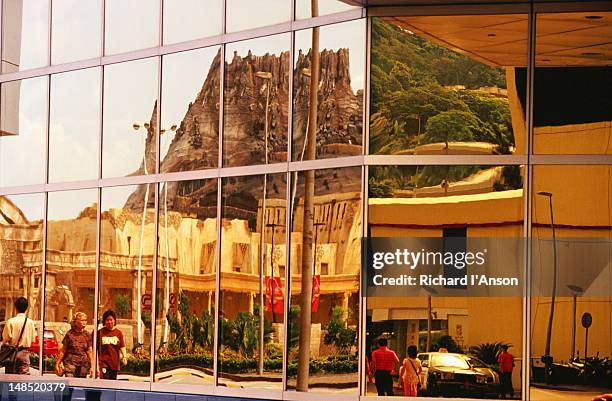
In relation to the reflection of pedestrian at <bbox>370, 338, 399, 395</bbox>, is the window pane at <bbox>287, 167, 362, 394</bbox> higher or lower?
higher

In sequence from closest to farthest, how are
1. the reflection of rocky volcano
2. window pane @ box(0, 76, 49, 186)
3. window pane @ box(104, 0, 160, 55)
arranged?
the reflection of rocky volcano < window pane @ box(104, 0, 160, 55) < window pane @ box(0, 76, 49, 186)

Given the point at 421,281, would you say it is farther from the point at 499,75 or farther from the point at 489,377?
the point at 499,75

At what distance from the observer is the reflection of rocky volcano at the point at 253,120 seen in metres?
17.6

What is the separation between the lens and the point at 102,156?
836 inches

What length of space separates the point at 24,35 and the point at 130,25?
3.05 meters

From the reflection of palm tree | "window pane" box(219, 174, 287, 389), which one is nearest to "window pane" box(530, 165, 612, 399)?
the reflection of palm tree

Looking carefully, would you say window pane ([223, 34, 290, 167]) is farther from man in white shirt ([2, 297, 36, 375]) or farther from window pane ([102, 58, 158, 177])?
man in white shirt ([2, 297, 36, 375])

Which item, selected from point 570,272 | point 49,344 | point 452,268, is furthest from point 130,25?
point 570,272

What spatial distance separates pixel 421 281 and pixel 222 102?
14.2 ft

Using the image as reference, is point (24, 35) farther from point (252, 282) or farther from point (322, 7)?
Result: point (252, 282)

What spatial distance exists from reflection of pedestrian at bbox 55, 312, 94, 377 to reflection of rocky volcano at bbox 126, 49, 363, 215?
2.35 metres

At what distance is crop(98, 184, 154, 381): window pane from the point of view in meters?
20.2

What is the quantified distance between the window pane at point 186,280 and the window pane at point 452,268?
307cm

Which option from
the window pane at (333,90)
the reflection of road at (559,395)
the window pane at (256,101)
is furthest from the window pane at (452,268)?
the window pane at (256,101)
